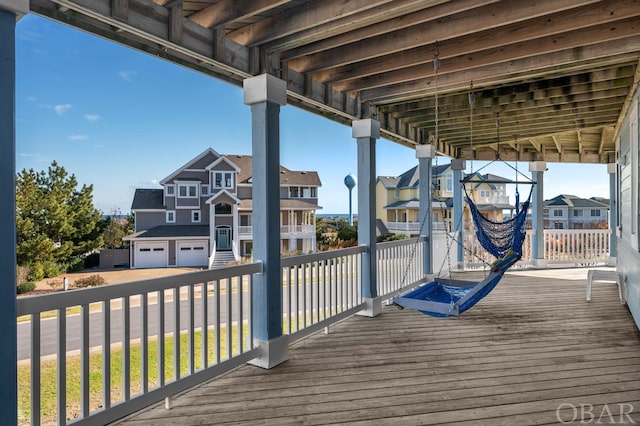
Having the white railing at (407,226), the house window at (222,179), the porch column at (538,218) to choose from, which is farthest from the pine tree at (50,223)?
the white railing at (407,226)

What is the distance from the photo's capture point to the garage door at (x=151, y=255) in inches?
250

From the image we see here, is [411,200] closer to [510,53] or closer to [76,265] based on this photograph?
[76,265]

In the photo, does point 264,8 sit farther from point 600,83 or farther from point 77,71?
point 77,71

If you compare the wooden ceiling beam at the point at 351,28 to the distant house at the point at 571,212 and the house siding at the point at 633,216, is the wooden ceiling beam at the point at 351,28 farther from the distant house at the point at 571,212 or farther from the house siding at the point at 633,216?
the distant house at the point at 571,212

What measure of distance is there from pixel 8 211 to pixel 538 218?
9.11 metres

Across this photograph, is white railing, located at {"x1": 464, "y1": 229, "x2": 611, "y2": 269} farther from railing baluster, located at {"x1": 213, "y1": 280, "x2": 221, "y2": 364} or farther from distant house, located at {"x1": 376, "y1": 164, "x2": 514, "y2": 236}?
distant house, located at {"x1": 376, "y1": 164, "x2": 514, "y2": 236}

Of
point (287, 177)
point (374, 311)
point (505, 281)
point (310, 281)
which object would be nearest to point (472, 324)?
point (374, 311)

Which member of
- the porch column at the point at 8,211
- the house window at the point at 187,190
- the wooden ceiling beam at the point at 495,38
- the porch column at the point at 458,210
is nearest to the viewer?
the porch column at the point at 8,211

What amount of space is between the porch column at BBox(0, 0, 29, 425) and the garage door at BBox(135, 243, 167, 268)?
4971mm

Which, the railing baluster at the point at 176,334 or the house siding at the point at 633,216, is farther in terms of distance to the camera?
the house siding at the point at 633,216

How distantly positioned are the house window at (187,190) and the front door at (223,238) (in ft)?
2.92

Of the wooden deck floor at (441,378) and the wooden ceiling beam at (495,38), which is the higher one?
the wooden ceiling beam at (495,38)

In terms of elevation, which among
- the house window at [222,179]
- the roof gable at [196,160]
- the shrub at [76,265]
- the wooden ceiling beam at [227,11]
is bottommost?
the shrub at [76,265]

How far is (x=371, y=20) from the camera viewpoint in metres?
2.77
